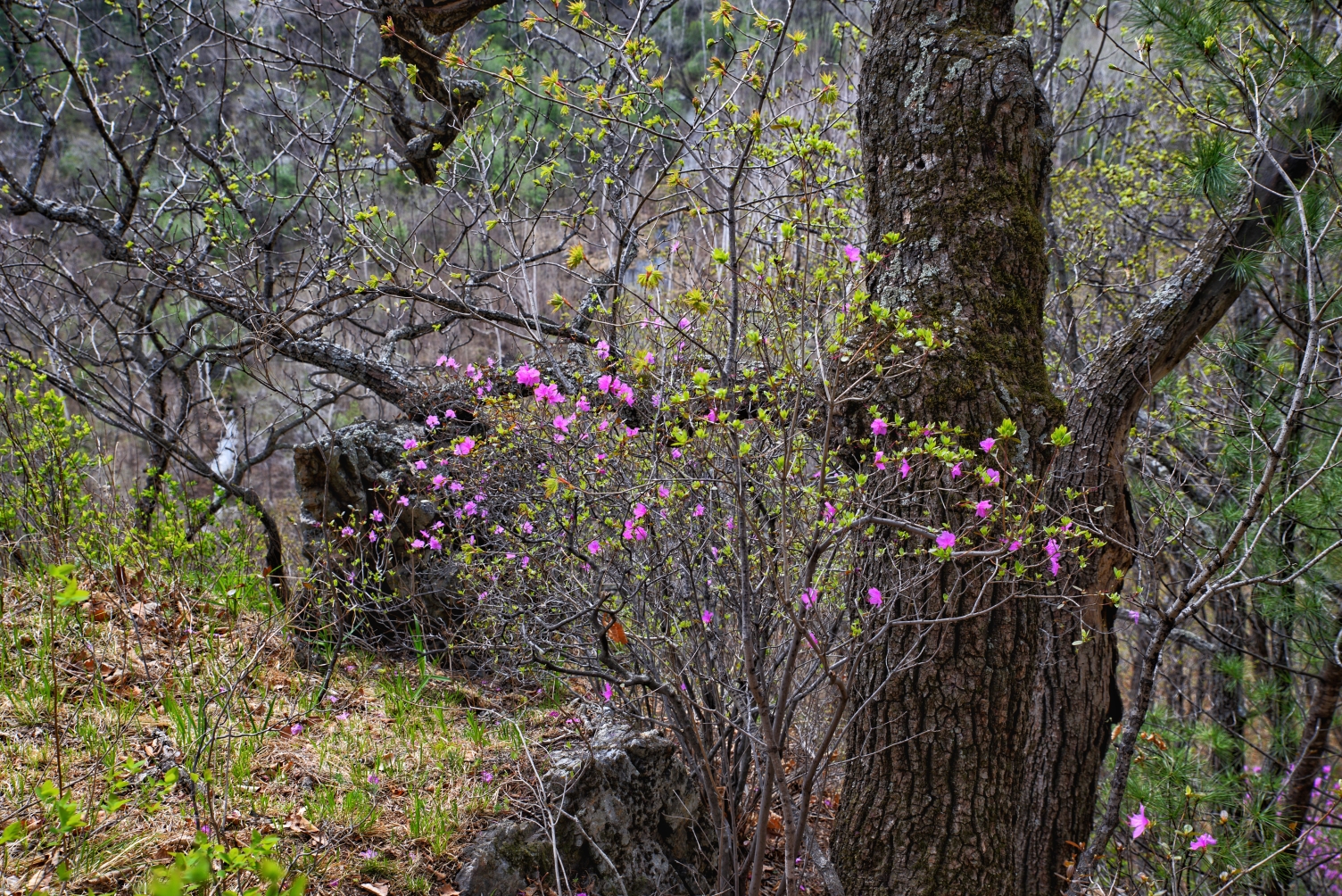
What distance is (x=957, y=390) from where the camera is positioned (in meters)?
2.17

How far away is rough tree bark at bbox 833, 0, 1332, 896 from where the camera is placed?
213 centimetres

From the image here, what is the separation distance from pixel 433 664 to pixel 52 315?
19.7ft

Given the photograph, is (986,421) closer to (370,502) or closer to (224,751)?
(224,751)

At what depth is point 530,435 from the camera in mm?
2877

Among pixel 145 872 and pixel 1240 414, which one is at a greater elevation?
pixel 1240 414

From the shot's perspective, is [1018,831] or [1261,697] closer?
[1018,831]

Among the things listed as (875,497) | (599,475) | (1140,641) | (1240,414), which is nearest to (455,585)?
(599,475)

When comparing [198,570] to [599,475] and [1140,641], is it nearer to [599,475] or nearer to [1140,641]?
[599,475]

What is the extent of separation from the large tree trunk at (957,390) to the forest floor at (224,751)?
3.57ft

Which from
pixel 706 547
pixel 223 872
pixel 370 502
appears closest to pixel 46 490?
pixel 370 502

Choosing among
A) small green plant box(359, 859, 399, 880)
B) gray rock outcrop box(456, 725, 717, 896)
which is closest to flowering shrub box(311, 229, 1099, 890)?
gray rock outcrop box(456, 725, 717, 896)

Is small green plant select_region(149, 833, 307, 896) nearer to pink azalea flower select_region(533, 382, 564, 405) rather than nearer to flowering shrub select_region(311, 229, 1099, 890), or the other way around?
flowering shrub select_region(311, 229, 1099, 890)

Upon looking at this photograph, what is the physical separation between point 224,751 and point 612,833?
1.24 metres

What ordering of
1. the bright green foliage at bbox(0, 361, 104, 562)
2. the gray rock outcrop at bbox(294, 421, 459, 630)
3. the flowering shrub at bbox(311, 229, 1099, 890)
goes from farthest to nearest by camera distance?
1. the gray rock outcrop at bbox(294, 421, 459, 630)
2. the bright green foliage at bbox(0, 361, 104, 562)
3. the flowering shrub at bbox(311, 229, 1099, 890)
